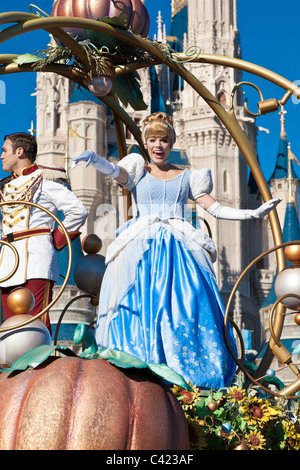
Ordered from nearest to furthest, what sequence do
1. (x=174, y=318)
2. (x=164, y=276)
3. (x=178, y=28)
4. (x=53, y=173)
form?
(x=174, y=318)
(x=164, y=276)
(x=53, y=173)
(x=178, y=28)

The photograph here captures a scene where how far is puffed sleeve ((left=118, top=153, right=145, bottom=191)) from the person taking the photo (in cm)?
441

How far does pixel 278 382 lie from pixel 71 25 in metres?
2.15

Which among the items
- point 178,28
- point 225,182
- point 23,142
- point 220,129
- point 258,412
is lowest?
point 258,412

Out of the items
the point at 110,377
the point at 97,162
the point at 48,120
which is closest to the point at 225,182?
the point at 48,120

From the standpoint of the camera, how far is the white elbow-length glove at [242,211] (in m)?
4.04

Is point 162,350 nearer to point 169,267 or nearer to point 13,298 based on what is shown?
point 169,267

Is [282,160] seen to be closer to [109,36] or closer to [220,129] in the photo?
[220,129]

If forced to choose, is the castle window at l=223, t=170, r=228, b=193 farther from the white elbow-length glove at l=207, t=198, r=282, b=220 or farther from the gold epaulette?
the white elbow-length glove at l=207, t=198, r=282, b=220

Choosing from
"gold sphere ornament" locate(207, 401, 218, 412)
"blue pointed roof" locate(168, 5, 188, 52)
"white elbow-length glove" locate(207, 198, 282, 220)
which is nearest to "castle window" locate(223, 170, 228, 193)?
"blue pointed roof" locate(168, 5, 188, 52)

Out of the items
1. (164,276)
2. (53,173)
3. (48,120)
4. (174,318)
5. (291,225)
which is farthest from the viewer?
(48,120)

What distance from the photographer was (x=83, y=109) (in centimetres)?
3806

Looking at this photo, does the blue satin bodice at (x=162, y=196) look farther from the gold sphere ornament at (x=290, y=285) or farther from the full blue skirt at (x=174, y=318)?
the gold sphere ornament at (x=290, y=285)

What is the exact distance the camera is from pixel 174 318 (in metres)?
3.96

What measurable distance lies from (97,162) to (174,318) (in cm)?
85
